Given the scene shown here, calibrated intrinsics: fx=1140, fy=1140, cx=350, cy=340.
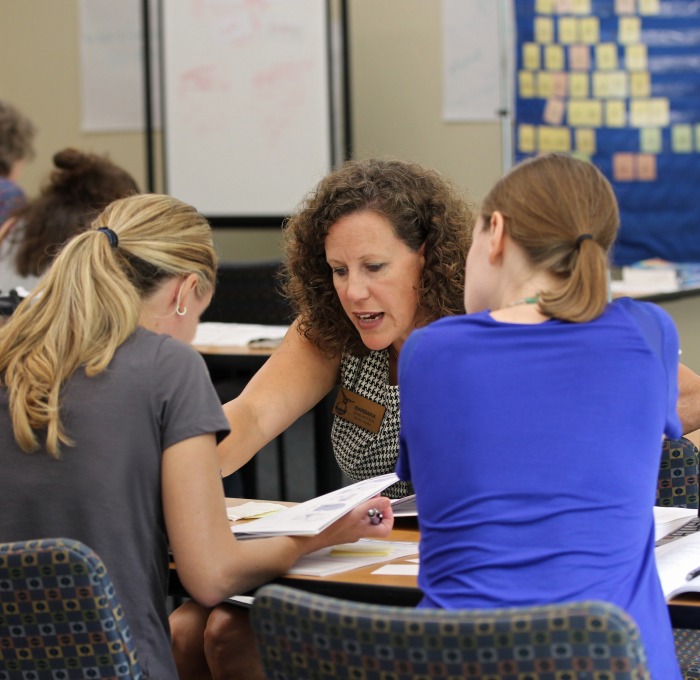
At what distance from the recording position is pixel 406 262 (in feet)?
7.24

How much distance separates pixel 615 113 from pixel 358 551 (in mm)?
3922

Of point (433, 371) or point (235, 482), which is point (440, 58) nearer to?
point (235, 482)

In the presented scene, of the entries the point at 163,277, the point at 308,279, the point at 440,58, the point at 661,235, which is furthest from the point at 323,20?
the point at 163,277

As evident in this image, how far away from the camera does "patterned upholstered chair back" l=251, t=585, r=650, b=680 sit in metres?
0.98

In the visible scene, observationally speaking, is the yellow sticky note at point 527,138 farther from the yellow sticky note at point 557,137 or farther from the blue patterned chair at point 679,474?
the blue patterned chair at point 679,474

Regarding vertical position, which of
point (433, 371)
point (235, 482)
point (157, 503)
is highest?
point (433, 371)

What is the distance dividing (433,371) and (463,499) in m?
0.15

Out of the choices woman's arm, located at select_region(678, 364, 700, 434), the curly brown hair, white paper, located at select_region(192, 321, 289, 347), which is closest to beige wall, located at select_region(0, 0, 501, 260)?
white paper, located at select_region(192, 321, 289, 347)

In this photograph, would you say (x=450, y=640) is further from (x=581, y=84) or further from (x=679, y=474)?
(x=581, y=84)

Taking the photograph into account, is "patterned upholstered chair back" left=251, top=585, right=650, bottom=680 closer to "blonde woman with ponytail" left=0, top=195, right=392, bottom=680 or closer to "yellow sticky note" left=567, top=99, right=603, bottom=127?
"blonde woman with ponytail" left=0, top=195, right=392, bottom=680

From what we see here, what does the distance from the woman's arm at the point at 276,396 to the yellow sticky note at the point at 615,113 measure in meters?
3.25

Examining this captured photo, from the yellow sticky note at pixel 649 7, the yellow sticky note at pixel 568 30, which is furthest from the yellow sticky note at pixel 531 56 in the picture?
the yellow sticky note at pixel 649 7

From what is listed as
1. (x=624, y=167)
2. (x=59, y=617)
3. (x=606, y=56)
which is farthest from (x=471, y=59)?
(x=59, y=617)

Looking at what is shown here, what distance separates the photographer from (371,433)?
220cm
